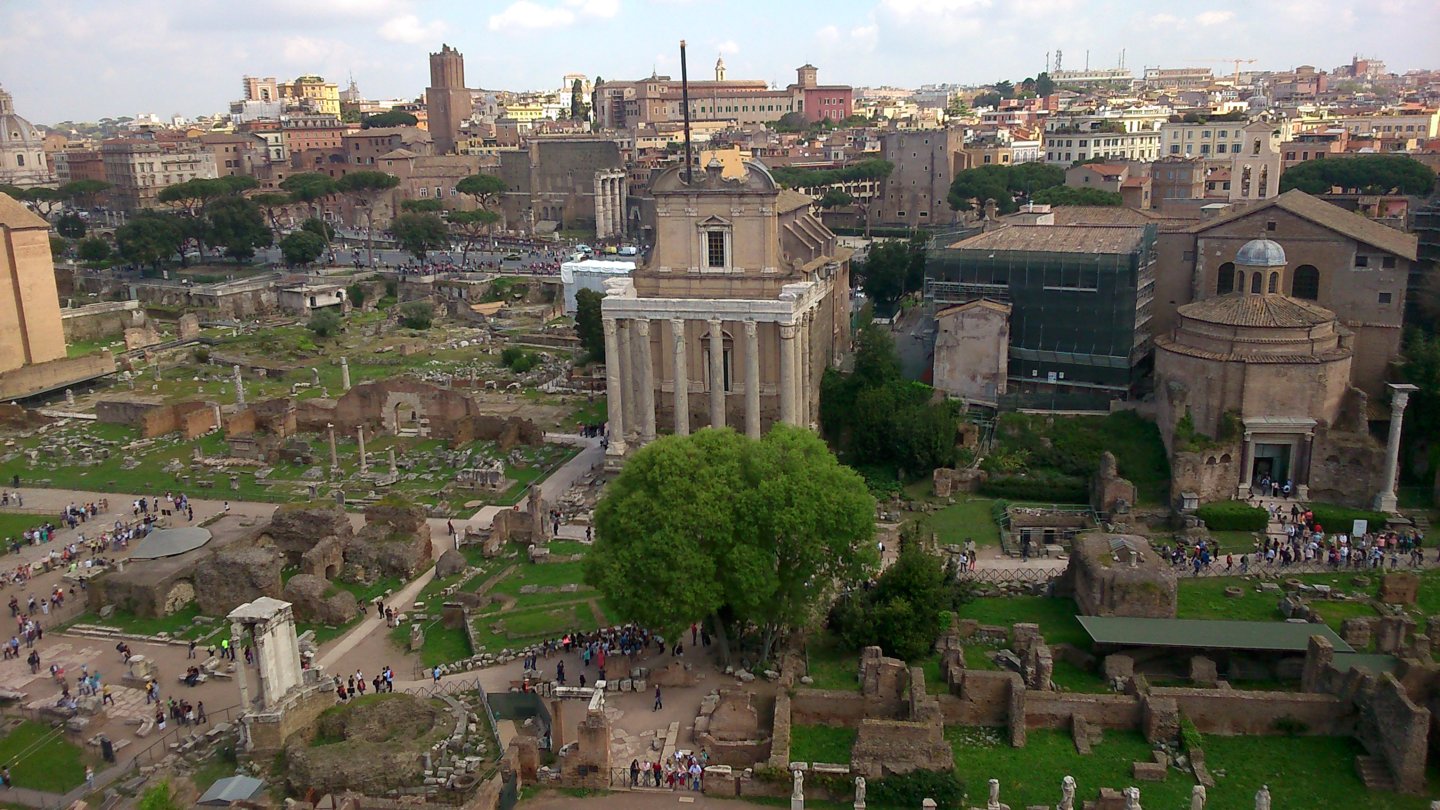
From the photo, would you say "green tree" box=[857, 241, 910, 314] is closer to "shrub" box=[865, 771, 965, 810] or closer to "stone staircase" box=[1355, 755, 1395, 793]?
"stone staircase" box=[1355, 755, 1395, 793]

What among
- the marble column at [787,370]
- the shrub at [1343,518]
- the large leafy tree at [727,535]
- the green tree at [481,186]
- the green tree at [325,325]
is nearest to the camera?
the large leafy tree at [727,535]

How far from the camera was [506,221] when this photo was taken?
11556 cm

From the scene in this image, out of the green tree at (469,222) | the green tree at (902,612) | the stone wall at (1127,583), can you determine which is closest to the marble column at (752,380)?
the green tree at (902,612)

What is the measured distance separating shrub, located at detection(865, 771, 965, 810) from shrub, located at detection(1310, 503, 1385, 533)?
Result: 16.7 m

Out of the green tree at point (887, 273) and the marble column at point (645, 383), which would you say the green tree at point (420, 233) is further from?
the marble column at point (645, 383)

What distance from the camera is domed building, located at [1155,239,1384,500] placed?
32.1m

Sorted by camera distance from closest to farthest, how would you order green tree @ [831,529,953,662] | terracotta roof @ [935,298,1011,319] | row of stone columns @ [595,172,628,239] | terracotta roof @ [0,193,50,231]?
green tree @ [831,529,953,662], terracotta roof @ [935,298,1011,319], terracotta roof @ [0,193,50,231], row of stone columns @ [595,172,628,239]

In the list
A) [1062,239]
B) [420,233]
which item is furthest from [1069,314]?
[420,233]

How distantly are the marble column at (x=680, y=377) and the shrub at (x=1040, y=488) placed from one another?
10127 millimetres

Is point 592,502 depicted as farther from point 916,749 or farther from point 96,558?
point 916,749

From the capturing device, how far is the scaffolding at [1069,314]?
37.8m

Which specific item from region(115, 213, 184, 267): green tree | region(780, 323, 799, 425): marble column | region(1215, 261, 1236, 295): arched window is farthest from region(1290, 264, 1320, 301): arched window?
region(115, 213, 184, 267): green tree

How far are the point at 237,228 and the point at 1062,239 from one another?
68.8 metres

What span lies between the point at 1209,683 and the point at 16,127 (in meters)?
150
